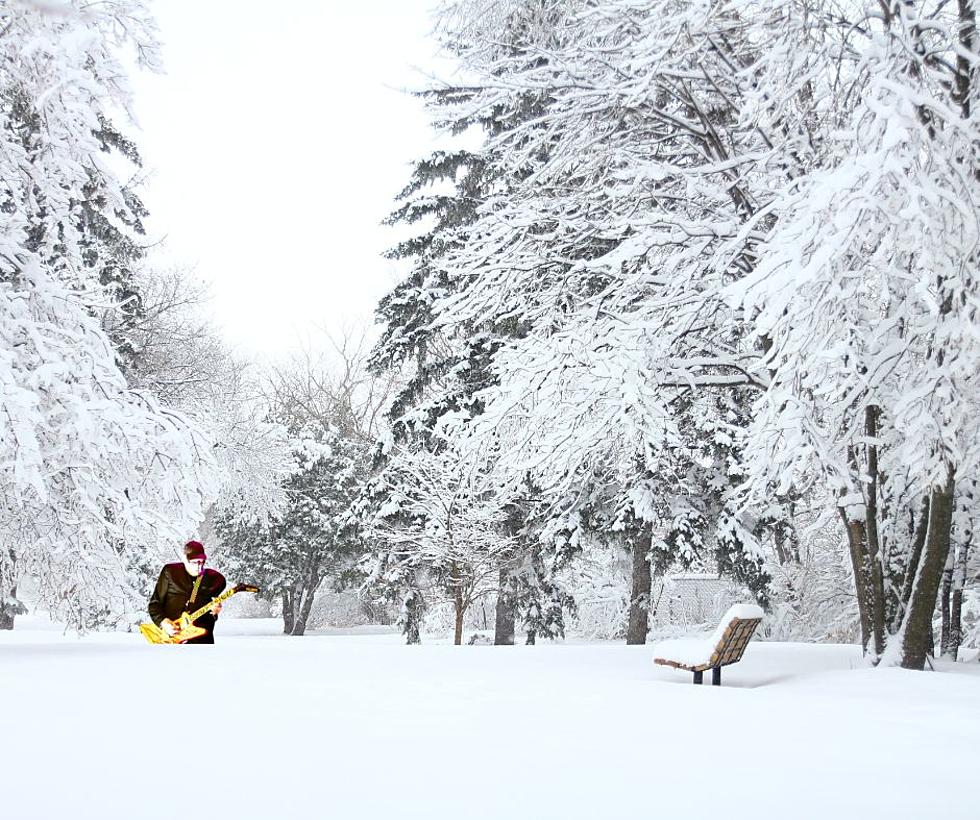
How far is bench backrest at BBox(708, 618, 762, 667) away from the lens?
7211 mm

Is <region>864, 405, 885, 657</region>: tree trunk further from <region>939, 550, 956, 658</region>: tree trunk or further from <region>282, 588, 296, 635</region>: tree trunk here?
<region>282, 588, 296, 635</region>: tree trunk

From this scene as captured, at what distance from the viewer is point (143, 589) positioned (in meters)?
22.5

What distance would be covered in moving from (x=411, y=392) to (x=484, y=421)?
8.88 meters

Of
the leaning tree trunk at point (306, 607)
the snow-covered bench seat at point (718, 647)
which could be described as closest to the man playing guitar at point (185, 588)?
the snow-covered bench seat at point (718, 647)

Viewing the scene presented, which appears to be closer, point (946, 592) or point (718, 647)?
point (718, 647)

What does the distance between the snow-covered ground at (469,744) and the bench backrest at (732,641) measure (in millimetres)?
464

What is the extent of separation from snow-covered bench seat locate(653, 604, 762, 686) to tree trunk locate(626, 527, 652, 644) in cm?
765

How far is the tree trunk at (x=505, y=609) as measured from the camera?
58.0 feet

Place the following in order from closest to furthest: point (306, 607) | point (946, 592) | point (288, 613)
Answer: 1. point (946, 592)
2. point (306, 607)
3. point (288, 613)

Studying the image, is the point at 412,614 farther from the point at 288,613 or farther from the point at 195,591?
the point at 288,613

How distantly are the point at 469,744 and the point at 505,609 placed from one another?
45.5 feet

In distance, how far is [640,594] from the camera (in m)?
16.1

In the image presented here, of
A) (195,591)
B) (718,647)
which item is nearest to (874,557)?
(718,647)

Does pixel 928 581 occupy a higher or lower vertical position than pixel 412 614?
higher
